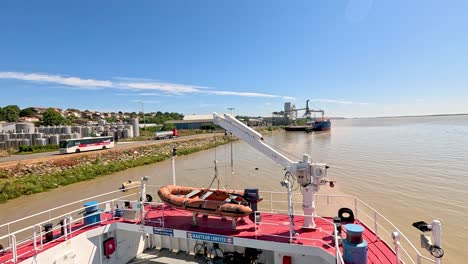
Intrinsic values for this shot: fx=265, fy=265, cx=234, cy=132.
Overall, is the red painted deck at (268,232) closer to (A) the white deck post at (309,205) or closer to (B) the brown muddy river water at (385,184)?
(A) the white deck post at (309,205)

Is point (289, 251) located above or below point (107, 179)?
above

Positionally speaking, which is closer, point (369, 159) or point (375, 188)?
point (375, 188)

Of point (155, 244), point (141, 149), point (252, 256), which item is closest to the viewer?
point (252, 256)

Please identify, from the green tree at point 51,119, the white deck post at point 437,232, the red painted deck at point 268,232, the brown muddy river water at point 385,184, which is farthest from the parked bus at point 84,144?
the green tree at point 51,119

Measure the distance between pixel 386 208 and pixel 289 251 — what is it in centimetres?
1144

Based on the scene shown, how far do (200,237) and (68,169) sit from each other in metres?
25.6

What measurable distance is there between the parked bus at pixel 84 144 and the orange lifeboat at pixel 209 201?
30.8m

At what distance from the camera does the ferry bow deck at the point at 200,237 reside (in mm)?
6789

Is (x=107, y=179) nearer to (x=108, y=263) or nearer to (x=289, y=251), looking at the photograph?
(x=108, y=263)

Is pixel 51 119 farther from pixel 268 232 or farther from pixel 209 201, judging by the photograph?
pixel 268 232

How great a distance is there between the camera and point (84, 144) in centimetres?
3588

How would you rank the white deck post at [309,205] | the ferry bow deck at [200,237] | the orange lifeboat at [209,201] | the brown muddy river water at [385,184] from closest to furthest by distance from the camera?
the ferry bow deck at [200,237] < the orange lifeboat at [209,201] < the white deck post at [309,205] < the brown muddy river water at [385,184]

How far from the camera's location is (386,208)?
15.5 m

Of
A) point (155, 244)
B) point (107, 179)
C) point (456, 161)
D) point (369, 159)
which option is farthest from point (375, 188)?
point (107, 179)
